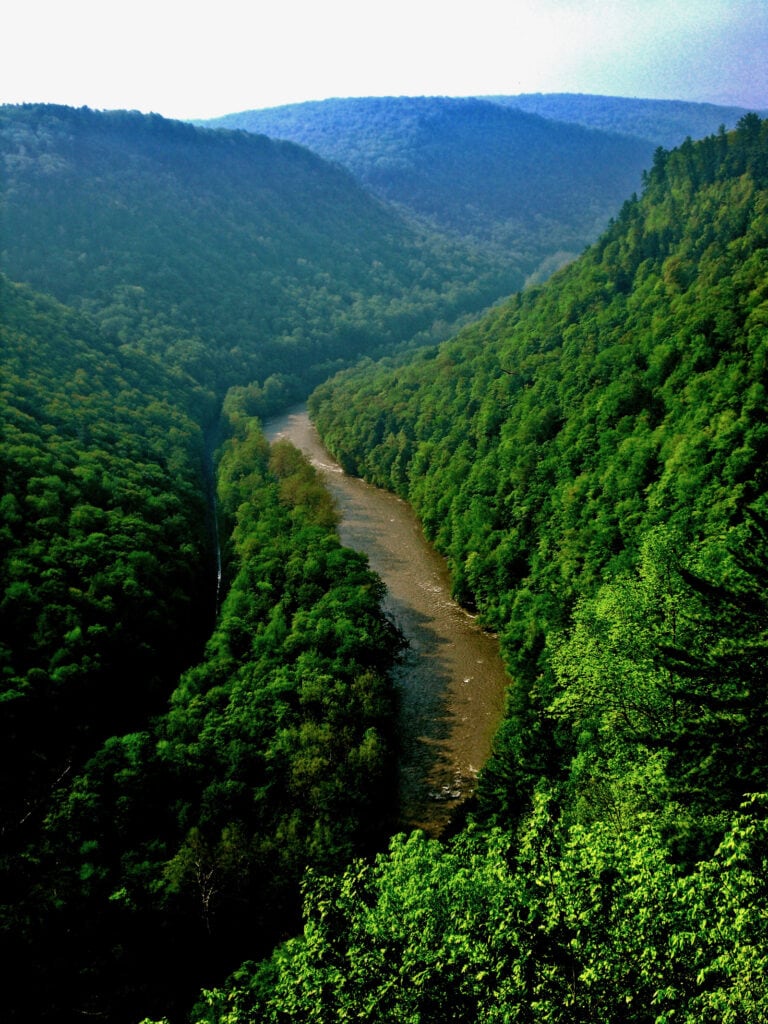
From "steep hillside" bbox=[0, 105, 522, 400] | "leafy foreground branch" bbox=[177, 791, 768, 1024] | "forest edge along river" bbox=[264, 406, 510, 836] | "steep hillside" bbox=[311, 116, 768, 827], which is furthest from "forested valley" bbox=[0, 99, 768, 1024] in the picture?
"steep hillside" bbox=[0, 105, 522, 400]

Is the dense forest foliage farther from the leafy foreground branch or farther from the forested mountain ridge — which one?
the leafy foreground branch

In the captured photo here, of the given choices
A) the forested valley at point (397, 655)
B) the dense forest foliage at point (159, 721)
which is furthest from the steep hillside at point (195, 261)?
the dense forest foliage at point (159, 721)

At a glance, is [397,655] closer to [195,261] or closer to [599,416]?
[599,416]

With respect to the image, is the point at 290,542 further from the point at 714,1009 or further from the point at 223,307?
the point at 223,307

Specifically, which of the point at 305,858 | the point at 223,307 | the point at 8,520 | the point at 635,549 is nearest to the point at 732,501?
the point at 635,549

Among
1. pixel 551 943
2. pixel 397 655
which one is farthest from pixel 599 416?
pixel 551 943

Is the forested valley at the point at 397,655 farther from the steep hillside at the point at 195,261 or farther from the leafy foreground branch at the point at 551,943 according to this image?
the steep hillside at the point at 195,261
